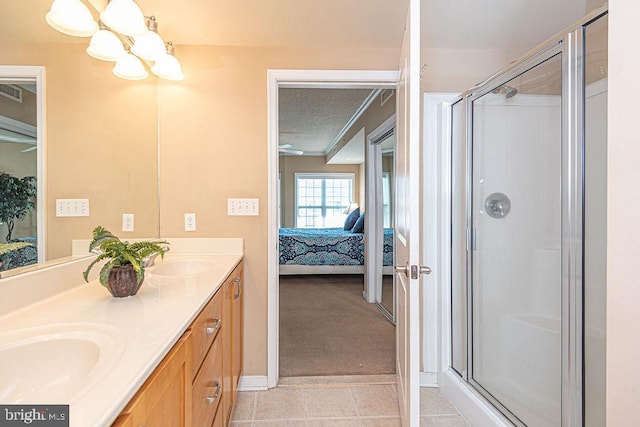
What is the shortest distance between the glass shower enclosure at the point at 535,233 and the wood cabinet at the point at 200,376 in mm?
1392

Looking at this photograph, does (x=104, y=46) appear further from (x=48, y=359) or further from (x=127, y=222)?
(x=48, y=359)

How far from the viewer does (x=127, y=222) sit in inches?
70.9

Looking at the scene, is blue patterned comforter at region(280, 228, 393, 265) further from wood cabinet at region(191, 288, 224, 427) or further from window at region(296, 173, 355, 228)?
wood cabinet at region(191, 288, 224, 427)

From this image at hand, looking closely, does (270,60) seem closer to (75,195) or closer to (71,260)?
(75,195)

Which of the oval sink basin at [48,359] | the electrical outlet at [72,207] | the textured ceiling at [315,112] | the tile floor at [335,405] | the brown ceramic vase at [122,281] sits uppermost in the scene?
the textured ceiling at [315,112]

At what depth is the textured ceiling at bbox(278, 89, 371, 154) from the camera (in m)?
3.78

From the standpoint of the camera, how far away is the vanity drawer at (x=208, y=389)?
1.04 meters

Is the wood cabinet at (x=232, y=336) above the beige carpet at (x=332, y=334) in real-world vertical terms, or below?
above

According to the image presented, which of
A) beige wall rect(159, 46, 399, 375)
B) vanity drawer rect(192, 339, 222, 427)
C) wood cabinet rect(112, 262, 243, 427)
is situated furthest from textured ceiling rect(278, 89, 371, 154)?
vanity drawer rect(192, 339, 222, 427)

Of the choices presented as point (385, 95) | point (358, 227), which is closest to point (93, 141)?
point (385, 95)

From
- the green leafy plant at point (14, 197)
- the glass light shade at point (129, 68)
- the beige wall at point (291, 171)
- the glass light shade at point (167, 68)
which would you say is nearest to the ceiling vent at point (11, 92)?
the green leafy plant at point (14, 197)

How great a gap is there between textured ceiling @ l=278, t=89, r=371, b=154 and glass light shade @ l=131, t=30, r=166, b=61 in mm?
1897

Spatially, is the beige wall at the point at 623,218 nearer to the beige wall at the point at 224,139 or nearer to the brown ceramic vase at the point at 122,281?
the brown ceramic vase at the point at 122,281

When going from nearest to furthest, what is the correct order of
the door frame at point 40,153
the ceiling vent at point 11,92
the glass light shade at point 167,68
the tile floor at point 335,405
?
the ceiling vent at point 11,92, the door frame at point 40,153, the tile floor at point 335,405, the glass light shade at point 167,68
